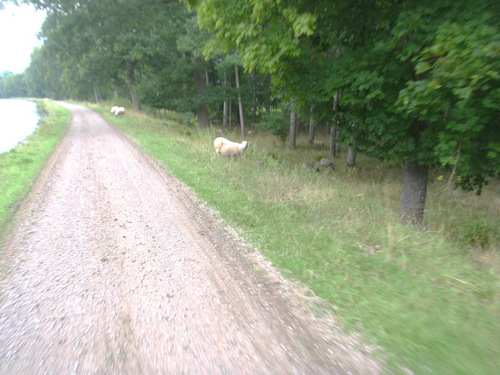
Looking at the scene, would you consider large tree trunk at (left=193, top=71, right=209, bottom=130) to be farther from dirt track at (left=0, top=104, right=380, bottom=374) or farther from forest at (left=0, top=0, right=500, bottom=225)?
dirt track at (left=0, top=104, right=380, bottom=374)

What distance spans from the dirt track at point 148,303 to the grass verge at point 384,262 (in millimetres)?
344

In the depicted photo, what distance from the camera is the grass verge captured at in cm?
243

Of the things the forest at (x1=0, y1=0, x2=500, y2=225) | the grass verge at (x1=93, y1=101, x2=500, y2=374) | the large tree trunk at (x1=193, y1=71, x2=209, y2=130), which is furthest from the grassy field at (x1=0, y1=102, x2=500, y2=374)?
the large tree trunk at (x1=193, y1=71, x2=209, y2=130)

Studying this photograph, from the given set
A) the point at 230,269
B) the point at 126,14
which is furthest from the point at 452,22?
the point at 126,14

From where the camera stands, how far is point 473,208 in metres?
9.03

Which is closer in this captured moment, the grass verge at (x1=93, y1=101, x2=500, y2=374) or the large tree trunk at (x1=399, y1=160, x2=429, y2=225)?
the grass verge at (x1=93, y1=101, x2=500, y2=374)

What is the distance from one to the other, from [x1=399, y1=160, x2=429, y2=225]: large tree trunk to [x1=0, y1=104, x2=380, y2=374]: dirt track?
4349 mm

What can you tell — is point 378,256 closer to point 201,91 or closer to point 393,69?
point 393,69

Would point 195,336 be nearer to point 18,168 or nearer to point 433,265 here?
point 433,265

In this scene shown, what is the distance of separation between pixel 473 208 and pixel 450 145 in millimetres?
6222

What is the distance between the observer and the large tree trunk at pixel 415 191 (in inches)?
251

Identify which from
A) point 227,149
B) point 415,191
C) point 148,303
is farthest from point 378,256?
point 227,149

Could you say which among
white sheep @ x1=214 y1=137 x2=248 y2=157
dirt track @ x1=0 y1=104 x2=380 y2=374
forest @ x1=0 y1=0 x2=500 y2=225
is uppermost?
forest @ x1=0 y1=0 x2=500 y2=225

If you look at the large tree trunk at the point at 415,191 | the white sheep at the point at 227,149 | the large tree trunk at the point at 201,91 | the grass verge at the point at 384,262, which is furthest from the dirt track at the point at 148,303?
the large tree trunk at the point at 201,91
